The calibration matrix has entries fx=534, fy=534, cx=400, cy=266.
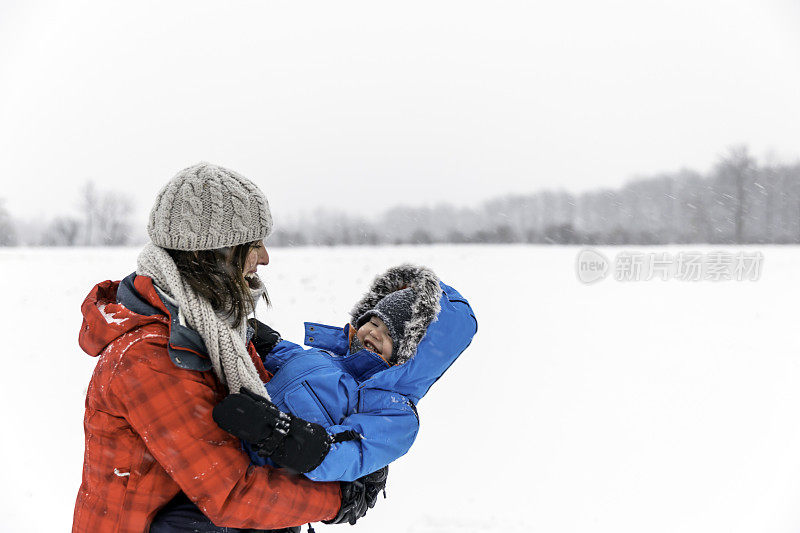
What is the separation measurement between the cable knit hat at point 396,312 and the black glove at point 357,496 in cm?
58

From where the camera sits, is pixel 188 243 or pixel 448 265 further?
pixel 448 265

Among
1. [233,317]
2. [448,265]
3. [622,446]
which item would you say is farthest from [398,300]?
[448,265]

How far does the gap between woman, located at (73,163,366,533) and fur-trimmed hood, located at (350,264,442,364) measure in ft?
2.05

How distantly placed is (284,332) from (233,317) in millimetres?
6689

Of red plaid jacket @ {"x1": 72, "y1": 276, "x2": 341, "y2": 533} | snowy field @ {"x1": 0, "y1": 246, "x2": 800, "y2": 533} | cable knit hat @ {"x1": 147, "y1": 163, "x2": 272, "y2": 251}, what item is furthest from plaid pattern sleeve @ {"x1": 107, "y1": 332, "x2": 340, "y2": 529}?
snowy field @ {"x1": 0, "y1": 246, "x2": 800, "y2": 533}

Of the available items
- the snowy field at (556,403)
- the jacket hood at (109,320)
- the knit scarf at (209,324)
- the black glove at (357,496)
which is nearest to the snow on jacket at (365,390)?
the black glove at (357,496)

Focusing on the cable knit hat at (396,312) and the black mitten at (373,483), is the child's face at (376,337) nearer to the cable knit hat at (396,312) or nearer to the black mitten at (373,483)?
the cable knit hat at (396,312)

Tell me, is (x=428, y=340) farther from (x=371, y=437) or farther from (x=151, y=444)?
(x=151, y=444)

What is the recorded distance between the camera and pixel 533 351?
325 inches

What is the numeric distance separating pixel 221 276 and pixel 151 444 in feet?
1.52

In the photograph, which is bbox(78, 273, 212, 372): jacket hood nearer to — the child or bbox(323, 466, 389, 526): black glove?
the child

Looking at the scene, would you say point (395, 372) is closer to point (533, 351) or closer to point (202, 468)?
point (202, 468)

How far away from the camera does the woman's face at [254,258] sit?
5.14ft

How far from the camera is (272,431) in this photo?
4.51 ft
